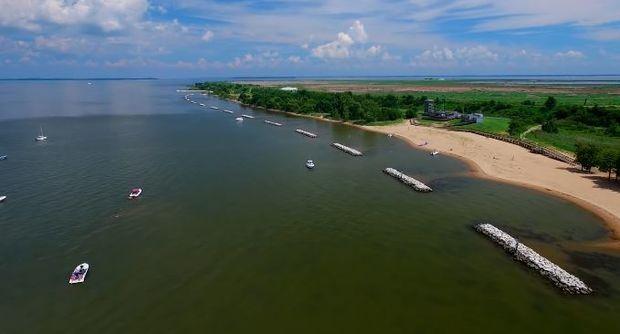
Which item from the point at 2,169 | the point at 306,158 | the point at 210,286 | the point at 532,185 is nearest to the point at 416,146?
the point at 306,158

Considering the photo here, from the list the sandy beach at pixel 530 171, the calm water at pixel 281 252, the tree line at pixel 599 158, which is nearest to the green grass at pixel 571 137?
the sandy beach at pixel 530 171

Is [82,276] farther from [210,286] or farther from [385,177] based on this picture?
[385,177]

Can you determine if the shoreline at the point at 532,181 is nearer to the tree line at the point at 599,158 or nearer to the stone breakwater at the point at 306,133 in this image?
the tree line at the point at 599,158

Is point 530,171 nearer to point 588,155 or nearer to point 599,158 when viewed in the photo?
point 588,155

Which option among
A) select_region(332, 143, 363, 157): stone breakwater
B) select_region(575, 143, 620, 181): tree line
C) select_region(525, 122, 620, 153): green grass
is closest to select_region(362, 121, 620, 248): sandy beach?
select_region(575, 143, 620, 181): tree line

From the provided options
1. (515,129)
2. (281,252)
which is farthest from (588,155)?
(281,252)

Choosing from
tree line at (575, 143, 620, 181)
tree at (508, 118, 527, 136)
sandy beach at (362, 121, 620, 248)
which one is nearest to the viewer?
sandy beach at (362, 121, 620, 248)

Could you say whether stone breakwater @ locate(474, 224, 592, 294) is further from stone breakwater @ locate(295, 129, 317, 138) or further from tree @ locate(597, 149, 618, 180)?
stone breakwater @ locate(295, 129, 317, 138)
